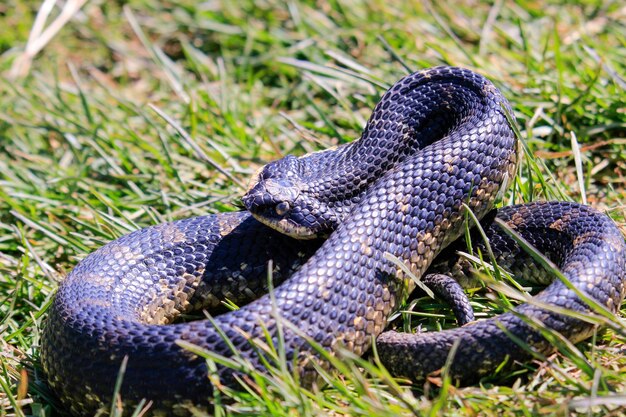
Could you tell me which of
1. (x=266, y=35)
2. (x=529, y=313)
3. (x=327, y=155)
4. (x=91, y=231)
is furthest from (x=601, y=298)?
(x=266, y=35)

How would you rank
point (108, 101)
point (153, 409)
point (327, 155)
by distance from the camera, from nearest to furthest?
1. point (153, 409)
2. point (327, 155)
3. point (108, 101)

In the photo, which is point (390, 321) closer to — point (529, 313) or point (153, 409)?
point (529, 313)

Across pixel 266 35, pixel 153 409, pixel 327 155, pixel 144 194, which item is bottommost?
pixel 153 409

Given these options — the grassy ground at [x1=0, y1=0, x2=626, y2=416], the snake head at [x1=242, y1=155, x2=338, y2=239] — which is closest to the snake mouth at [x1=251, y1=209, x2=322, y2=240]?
the snake head at [x1=242, y1=155, x2=338, y2=239]

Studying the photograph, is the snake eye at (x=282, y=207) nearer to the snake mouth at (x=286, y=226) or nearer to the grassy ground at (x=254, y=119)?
the snake mouth at (x=286, y=226)

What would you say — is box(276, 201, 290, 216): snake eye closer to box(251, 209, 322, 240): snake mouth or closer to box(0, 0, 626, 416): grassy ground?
box(251, 209, 322, 240): snake mouth

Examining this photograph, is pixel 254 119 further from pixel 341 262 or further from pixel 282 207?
pixel 341 262

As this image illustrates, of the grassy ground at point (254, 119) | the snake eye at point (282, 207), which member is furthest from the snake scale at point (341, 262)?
the grassy ground at point (254, 119)
